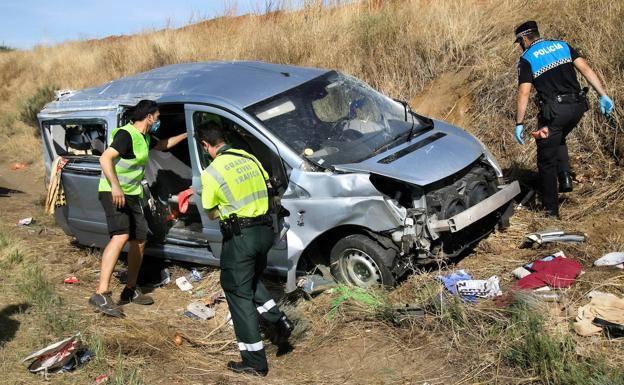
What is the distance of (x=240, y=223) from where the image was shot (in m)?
4.32

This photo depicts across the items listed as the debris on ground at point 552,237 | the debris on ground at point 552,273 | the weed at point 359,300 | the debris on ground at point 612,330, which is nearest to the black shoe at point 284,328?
the weed at point 359,300

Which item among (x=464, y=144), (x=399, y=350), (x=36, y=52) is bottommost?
(x=399, y=350)

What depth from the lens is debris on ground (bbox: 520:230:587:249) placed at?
217 inches

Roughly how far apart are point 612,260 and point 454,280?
120 cm

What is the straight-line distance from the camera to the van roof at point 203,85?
576 centimetres

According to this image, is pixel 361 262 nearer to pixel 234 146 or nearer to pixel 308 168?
pixel 308 168

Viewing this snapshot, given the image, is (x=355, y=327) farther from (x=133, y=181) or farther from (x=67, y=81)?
(x=67, y=81)

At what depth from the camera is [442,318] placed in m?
4.38

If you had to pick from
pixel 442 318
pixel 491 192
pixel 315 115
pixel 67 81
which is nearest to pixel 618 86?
pixel 491 192

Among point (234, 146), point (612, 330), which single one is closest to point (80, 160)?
point (234, 146)

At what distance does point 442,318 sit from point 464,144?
1.80 metres

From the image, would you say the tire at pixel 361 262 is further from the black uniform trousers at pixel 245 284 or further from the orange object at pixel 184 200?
the orange object at pixel 184 200

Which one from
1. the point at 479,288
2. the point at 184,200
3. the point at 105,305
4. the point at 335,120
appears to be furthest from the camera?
the point at 184,200

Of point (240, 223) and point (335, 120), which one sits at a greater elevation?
point (335, 120)
